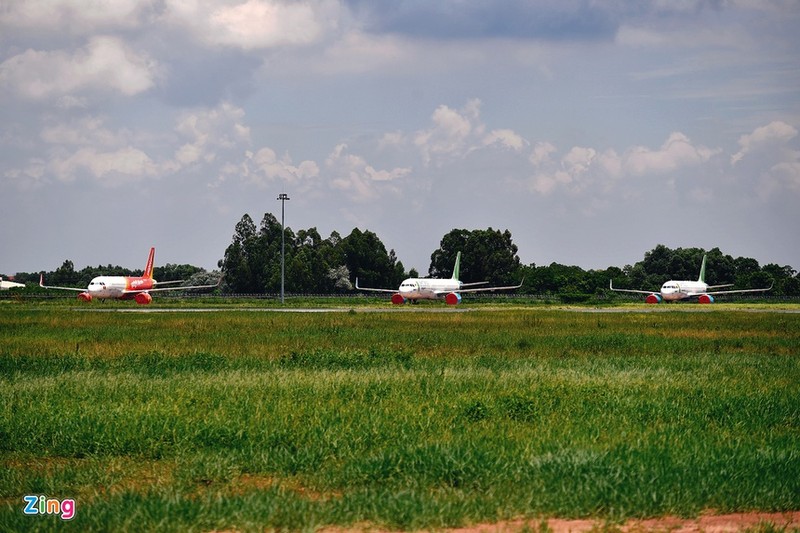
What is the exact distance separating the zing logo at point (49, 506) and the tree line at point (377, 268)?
5683 inches

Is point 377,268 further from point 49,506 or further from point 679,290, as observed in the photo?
point 49,506

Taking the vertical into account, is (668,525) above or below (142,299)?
below

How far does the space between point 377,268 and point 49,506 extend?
164m

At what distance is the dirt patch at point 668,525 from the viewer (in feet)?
38.0

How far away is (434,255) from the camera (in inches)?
7387

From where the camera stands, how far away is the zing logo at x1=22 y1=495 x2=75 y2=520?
1209 cm

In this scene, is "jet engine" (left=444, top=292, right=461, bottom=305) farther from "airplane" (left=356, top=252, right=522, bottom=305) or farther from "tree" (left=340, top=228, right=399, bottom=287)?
"tree" (left=340, top=228, right=399, bottom=287)

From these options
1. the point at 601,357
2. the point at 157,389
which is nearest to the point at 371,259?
the point at 601,357

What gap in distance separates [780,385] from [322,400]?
42.3 ft

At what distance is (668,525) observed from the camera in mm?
11953

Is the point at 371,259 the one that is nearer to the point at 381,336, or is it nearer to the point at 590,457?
the point at 381,336

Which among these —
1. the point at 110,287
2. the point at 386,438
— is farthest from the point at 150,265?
the point at 386,438

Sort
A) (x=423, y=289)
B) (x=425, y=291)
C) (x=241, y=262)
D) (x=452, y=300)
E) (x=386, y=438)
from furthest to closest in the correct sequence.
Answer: (x=241, y=262) < (x=425, y=291) < (x=423, y=289) < (x=452, y=300) < (x=386, y=438)

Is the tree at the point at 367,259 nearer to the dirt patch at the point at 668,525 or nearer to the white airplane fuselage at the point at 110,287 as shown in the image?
the white airplane fuselage at the point at 110,287
